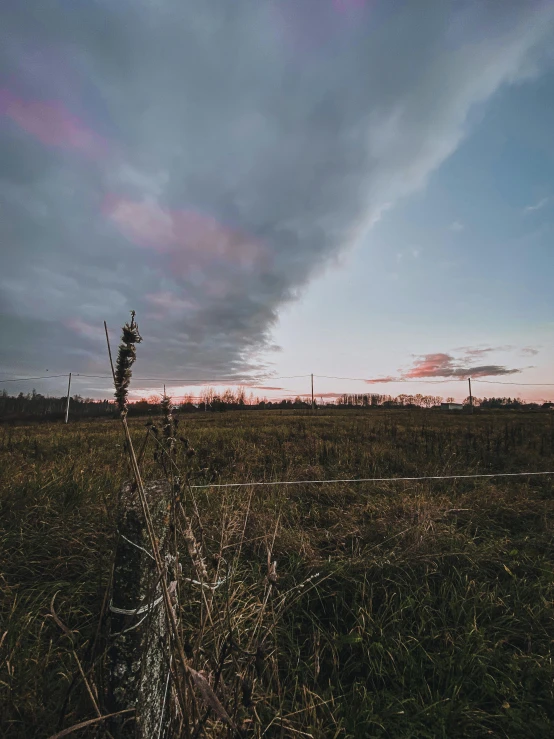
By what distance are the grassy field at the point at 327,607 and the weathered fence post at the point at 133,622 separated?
157 mm

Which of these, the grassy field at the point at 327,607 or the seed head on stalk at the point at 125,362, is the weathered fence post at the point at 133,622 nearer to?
the grassy field at the point at 327,607

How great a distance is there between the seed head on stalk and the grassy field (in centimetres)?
64

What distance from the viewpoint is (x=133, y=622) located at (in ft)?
4.26

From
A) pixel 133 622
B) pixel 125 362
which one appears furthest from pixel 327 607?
pixel 125 362

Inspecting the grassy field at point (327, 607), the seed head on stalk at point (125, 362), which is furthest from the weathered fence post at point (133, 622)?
the seed head on stalk at point (125, 362)

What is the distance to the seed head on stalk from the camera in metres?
0.90

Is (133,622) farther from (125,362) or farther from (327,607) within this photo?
→ (327,607)

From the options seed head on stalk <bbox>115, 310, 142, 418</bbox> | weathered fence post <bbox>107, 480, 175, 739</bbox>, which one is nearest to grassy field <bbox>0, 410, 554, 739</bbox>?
weathered fence post <bbox>107, 480, 175, 739</bbox>

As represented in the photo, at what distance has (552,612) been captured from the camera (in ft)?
8.33

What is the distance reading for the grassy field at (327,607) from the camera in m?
1.74

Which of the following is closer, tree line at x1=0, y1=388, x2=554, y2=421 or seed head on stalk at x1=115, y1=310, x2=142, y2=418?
seed head on stalk at x1=115, y1=310, x2=142, y2=418

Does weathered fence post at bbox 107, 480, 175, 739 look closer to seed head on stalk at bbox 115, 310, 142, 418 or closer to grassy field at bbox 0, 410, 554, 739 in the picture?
grassy field at bbox 0, 410, 554, 739

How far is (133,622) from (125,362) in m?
1.02

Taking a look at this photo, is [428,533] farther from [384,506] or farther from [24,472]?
[24,472]
